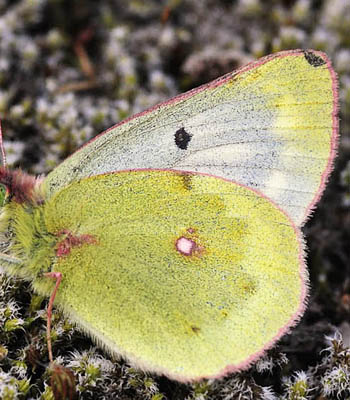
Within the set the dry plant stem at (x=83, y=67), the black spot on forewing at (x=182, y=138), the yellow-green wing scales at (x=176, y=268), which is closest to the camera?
the yellow-green wing scales at (x=176, y=268)

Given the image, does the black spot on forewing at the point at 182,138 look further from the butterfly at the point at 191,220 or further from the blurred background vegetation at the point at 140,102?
the blurred background vegetation at the point at 140,102

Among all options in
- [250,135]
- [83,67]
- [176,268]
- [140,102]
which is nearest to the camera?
[176,268]

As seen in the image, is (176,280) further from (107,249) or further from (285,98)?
(285,98)

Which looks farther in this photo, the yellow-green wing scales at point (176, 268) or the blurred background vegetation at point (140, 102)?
the blurred background vegetation at point (140, 102)

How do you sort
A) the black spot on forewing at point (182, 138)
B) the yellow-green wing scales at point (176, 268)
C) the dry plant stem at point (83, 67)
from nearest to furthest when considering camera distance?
the yellow-green wing scales at point (176, 268) → the black spot on forewing at point (182, 138) → the dry plant stem at point (83, 67)

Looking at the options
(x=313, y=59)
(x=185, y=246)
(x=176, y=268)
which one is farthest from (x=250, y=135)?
(x=176, y=268)

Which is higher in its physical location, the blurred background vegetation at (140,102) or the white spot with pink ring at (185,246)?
the white spot with pink ring at (185,246)

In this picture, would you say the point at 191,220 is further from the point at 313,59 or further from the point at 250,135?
the point at 313,59

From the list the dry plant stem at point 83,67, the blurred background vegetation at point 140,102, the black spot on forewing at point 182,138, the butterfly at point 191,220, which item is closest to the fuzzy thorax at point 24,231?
the butterfly at point 191,220
